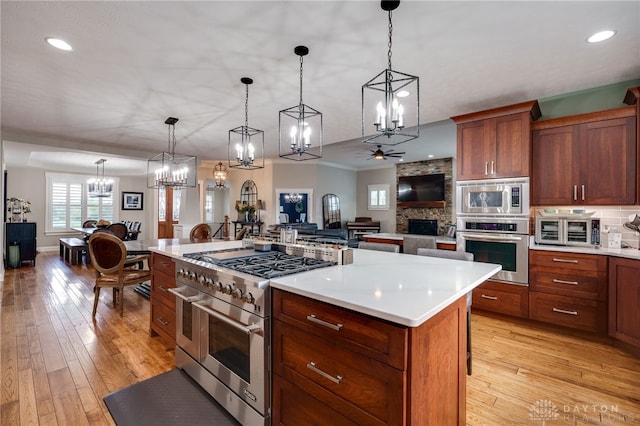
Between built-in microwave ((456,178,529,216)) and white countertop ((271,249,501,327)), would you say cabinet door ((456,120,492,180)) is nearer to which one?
built-in microwave ((456,178,529,216))

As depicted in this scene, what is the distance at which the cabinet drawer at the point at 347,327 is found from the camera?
103 centimetres

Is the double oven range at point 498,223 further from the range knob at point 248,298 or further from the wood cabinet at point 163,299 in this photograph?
the wood cabinet at point 163,299

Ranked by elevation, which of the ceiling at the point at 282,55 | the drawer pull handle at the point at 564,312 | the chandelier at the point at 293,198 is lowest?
the drawer pull handle at the point at 564,312

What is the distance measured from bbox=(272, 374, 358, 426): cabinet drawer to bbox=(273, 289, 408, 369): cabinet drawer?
32 centimetres

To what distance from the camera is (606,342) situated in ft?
9.01

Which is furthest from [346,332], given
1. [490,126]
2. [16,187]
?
[16,187]

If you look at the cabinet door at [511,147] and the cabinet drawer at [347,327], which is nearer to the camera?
the cabinet drawer at [347,327]

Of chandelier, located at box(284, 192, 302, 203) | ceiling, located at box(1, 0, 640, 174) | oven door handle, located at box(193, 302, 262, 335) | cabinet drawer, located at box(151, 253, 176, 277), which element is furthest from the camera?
chandelier, located at box(284, 192, 302, 203)

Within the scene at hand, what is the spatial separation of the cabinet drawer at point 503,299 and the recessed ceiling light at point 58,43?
184 inches

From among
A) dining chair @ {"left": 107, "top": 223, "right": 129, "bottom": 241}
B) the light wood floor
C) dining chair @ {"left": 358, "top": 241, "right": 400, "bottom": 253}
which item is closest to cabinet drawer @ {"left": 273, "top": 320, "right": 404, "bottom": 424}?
the light wood floor

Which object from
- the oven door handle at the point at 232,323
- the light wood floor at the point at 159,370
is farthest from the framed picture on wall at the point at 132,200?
the oven door handle at the point at 232,323

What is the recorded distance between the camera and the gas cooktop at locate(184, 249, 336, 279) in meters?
1.61

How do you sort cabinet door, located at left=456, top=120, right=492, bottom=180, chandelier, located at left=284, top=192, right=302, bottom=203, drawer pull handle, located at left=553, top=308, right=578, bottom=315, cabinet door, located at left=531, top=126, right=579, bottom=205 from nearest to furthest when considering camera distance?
1. drawer pull handle, located at left=553, top=308, right=578, bottom=315
2. cabinet door, located at left=531, top=126, right=579, bottom=205
3. cabinet door, located at left=456, top=120, right=492, bottom=180
4. chandelier, located at left=284, top=192, right=302, bottom=203

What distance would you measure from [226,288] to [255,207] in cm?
747
